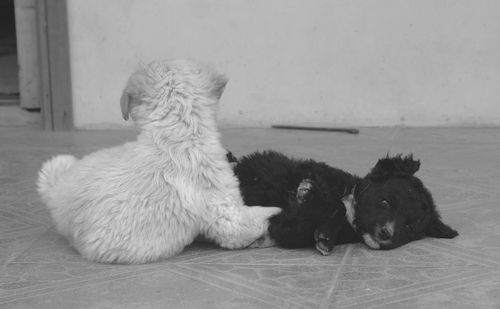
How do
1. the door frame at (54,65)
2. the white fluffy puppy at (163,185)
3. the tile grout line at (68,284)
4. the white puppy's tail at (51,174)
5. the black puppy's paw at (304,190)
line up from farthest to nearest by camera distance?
1. the door frame at (54,65)
2. the white puppy's tail at (51,174)
3. the black puppy's paw at (304,190)
4. the white fluffy puppy at (163,185)
5. the tile grout line at (68,284)

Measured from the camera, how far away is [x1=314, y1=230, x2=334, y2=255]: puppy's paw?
3.98 meters

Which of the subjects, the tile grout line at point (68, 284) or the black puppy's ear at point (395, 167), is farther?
the black puppy's ear at point (395, 167)

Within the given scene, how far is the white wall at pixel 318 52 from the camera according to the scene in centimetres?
784

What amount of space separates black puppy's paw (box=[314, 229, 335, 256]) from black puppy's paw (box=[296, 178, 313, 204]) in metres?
0.19

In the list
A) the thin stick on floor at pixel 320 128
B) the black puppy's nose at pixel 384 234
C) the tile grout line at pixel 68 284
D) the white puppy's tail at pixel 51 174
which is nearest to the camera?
the tile grout line at pixel 68 284

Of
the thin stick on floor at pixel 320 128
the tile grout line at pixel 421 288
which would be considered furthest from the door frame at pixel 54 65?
the tile grout line at pixel 421 288

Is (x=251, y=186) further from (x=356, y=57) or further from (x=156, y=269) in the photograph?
(x=356, y=57)

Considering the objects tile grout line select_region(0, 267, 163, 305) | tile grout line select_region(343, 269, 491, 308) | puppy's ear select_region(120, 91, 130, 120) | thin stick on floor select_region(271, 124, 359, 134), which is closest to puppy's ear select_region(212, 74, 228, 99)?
puppy's ear select_region(120, 91, 130, 120)

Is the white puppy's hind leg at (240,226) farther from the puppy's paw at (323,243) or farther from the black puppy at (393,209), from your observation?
the black puppy at (393,209)

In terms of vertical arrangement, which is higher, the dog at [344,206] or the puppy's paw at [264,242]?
the dog at [344,206]

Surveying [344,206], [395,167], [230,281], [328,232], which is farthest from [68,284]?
[395,167]

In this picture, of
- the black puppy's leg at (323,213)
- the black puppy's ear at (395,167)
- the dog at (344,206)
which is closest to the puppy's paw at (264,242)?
the dog at (344,206)

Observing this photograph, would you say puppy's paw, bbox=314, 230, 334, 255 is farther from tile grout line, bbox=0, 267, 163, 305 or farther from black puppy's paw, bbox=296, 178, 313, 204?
tile grout line, bbox=0, 267, 163, 305

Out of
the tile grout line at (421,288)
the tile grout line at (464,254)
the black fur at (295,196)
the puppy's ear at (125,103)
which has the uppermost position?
the puppy's ear at (125,103)
